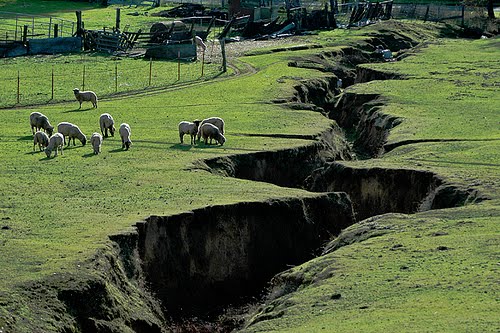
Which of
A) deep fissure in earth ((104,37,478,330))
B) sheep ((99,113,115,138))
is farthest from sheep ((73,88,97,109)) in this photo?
deep fissure in earth ((104,37,478,330))

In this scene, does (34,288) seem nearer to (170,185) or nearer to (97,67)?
(170,185)

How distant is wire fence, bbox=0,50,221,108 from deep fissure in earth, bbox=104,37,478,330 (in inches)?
927

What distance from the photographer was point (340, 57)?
99000mm

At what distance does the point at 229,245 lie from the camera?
42.9m

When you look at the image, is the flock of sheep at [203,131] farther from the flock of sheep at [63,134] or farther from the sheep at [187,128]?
the flock of sheep at [63,134]

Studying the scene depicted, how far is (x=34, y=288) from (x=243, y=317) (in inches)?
374

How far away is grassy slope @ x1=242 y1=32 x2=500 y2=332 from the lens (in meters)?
30.2

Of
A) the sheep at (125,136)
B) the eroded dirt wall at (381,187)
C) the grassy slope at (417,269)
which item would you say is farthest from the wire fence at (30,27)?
the eroded dirt wall at (381,187)

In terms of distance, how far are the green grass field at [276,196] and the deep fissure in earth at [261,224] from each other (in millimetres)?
814

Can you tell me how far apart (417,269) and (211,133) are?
70.9ft

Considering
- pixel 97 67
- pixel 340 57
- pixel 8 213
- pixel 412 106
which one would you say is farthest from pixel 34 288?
pixel 340 57

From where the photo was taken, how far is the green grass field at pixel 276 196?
105 ft

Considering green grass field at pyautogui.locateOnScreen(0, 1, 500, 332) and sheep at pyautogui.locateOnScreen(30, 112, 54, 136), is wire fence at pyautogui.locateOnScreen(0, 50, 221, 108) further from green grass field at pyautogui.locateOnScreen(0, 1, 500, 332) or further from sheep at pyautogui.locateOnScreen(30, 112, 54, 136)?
sheep at pyautogui.locateOnScreen(30, 112, 54, 136)

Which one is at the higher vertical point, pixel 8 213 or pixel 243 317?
pixel 8 213
